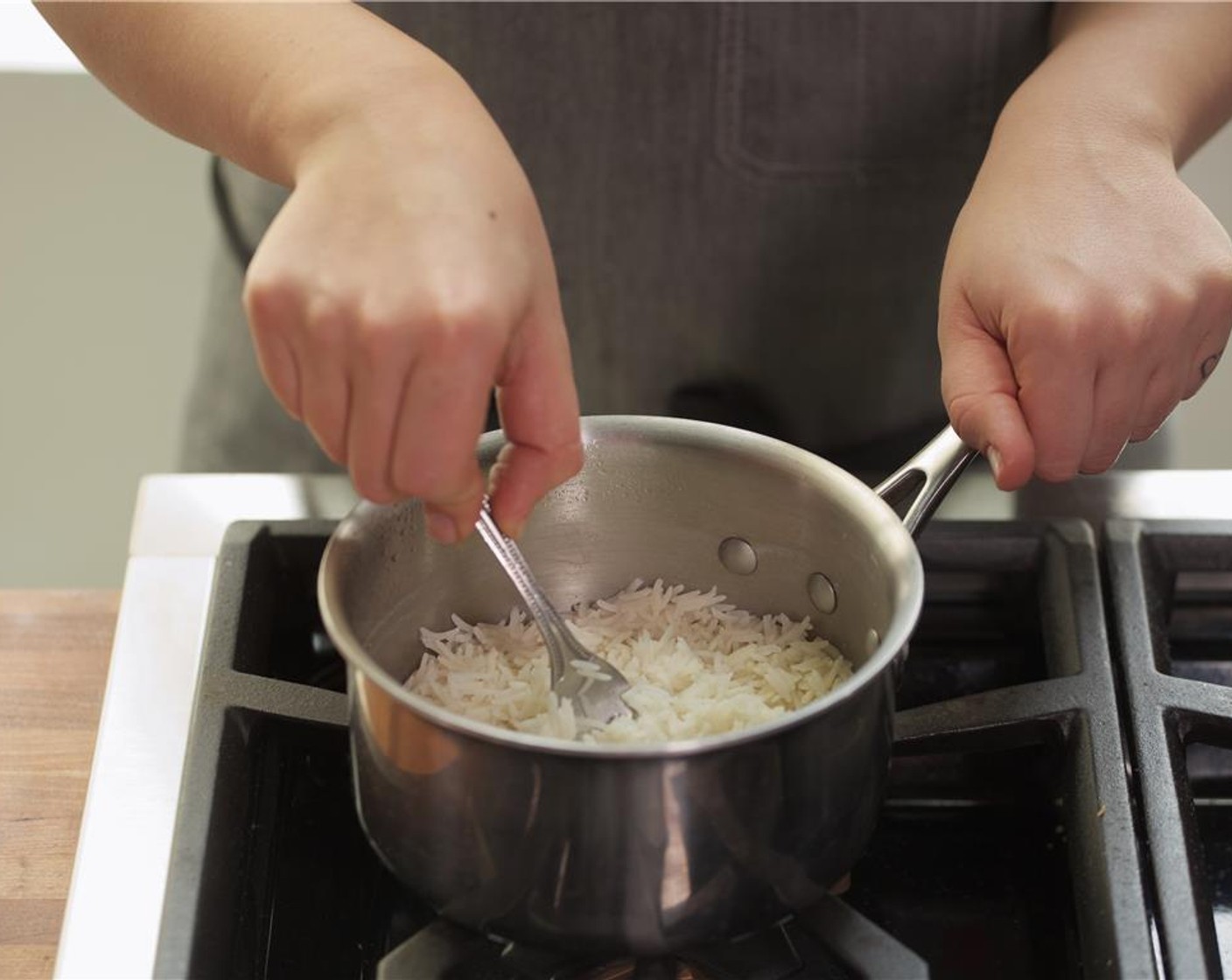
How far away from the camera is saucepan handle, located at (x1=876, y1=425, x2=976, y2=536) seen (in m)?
0.70

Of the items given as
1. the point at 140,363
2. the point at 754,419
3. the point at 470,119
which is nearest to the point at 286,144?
the point at 470,119

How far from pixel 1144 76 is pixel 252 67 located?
1.60ft

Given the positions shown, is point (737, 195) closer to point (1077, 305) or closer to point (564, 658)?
point (1077, 305)

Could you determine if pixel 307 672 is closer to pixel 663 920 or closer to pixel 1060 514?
pixel 663 920

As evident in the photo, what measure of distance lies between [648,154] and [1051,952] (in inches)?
24.0

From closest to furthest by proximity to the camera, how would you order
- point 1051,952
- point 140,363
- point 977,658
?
point 1051,952
point 977,658
point 140,363

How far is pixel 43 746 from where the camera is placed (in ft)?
2.55

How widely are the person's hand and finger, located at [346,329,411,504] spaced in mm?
294

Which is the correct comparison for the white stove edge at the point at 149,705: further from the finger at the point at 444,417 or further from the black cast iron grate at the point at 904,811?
the finger at the point at 444,417

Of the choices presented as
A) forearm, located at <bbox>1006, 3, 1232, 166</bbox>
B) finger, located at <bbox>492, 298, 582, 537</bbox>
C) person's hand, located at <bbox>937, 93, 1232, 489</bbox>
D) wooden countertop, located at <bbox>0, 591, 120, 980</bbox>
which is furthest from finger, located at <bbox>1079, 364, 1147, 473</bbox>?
wooden countertop, located at <bbox>0, 591, 120, 980</bbox>

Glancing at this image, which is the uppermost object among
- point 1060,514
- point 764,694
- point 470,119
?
point 470,119

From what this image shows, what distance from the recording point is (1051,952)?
2.27ft

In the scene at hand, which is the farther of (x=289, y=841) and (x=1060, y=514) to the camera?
(x=1060, y=514)

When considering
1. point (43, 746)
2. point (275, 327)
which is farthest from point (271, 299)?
point (43, 746)
